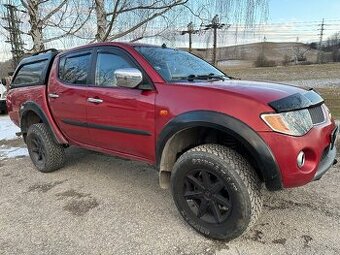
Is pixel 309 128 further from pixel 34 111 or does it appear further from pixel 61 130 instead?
pixel 34 111

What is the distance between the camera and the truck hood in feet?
9.31

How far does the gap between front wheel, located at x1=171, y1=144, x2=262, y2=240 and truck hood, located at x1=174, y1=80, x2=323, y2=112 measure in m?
0.52

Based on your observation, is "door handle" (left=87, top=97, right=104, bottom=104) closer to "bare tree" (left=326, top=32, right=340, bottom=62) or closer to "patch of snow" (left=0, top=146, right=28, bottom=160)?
"patch of snow" (left=0, top=146, right=28, bottom=160)

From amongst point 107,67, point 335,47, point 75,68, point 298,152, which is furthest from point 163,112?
point 335,47

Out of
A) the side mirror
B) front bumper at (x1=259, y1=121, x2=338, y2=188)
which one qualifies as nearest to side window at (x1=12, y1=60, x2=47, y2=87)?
the side mirror

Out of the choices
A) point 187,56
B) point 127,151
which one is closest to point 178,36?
point 187,56

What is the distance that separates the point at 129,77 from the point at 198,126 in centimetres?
84

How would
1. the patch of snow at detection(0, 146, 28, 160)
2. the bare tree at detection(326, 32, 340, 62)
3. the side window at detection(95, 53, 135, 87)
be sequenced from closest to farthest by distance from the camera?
1. the side window at detection(95, 53, 135, 87)
2. the patch of snow at detection(0, 146, 28, 160)
3. the bare tree at detection(326, 32, 340, 62)

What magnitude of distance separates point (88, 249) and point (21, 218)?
1095 millimetres

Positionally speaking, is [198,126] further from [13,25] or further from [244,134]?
[13,25]

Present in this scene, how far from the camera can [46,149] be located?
5062 millimetres

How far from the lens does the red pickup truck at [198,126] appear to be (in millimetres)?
2818

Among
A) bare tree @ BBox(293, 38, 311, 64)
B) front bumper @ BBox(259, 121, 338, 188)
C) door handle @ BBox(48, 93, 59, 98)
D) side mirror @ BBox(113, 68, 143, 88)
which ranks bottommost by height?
bare tree @ BBox(293, 38, 311, 64)

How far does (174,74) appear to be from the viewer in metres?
3.74
